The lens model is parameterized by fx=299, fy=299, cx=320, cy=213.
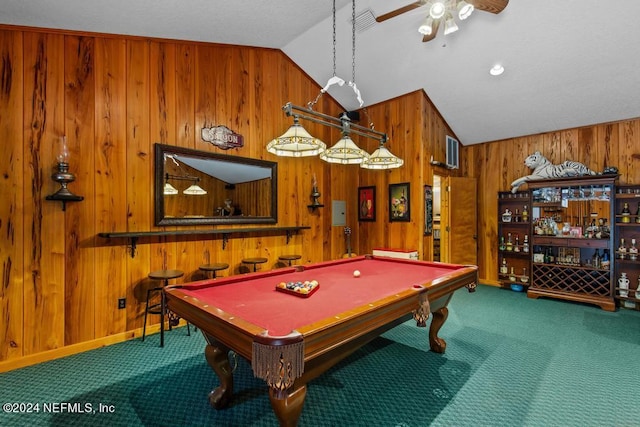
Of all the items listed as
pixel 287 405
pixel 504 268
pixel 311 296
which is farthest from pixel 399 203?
pixel 287 405

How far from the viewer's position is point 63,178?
8.52ft

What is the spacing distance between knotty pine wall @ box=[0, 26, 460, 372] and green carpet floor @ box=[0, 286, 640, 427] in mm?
435

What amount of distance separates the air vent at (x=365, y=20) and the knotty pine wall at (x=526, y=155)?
10.6 feet

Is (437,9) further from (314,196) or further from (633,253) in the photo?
(633,253)

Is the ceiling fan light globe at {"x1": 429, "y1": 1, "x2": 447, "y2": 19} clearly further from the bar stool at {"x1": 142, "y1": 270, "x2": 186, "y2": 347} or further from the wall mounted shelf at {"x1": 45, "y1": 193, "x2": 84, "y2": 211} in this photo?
the wall mounted shelf at {"x1": 45, "y1": 193, "x2": 84, "y2": 211}

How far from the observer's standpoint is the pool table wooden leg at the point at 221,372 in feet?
6.37

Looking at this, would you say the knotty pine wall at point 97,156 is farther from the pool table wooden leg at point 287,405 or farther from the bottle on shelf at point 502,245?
the bottle on shelf at point 502,245

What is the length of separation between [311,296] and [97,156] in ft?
8.48

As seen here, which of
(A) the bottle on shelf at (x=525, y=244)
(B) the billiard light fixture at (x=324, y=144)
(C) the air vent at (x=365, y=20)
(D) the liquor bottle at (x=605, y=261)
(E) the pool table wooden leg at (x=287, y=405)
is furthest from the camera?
(A) the bottle on shelf at (x=525, y=244)

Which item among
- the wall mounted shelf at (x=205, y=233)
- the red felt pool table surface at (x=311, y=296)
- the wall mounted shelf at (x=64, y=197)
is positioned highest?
the wall mounted shelf at (x=64, y=197)

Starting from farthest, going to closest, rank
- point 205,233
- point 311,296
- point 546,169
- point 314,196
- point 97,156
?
1. point 314,196
2. point 546,169
3. point 205,233
4. point 97,156
5. point 311,296

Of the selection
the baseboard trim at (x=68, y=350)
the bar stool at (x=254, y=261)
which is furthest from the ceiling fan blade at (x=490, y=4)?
the baseboard trim at (x=68, y=350)

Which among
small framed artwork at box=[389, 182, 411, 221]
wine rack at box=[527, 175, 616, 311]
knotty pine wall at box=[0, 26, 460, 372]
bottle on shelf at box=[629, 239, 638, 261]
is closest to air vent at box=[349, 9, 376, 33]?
knotty pine wall at box=[0, 26, 460, 372]

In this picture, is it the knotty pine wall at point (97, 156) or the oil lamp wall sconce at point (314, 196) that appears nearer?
the knotty pine wall at point (97, 156)
